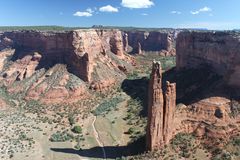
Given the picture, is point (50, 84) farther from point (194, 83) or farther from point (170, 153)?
point (170, 153)

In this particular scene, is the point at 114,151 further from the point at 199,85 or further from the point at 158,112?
the point at 199,85

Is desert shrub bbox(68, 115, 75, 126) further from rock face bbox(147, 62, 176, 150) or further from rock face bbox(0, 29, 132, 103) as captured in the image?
rock face bbox(147, 62, 176, 150)

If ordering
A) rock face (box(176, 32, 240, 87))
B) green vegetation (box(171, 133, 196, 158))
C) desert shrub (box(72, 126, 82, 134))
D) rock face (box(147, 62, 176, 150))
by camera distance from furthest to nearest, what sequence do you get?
desert shrub (box(72, 126, 82, 134)), rock face (box(176, 32, 240, 87)), green vegetation (box(171, 133, 196, 158)), rock face (box(147, 62, 176, 150))

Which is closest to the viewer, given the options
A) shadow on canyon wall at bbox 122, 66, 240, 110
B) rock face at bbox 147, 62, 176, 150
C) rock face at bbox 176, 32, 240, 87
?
rock face at bbox 147, 62, 176, 150

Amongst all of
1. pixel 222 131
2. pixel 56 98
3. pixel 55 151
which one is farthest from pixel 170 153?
pixel 56 98

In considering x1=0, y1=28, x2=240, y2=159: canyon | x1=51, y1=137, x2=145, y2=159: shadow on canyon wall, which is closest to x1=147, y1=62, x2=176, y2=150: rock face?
x1=0, y1=28, x2=240, y2=159: canyon

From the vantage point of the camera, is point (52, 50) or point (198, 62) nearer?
point (198, 62)

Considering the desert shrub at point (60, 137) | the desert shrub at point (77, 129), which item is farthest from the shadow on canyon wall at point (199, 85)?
the desert shrub at point (60, 137)

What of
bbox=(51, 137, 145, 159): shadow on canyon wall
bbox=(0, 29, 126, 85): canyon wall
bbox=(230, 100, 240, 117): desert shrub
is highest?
bbox=(0, 29, 126, 85): canyon wall

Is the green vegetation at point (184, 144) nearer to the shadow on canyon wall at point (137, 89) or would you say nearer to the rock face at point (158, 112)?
the rock face at point (158, 112)
